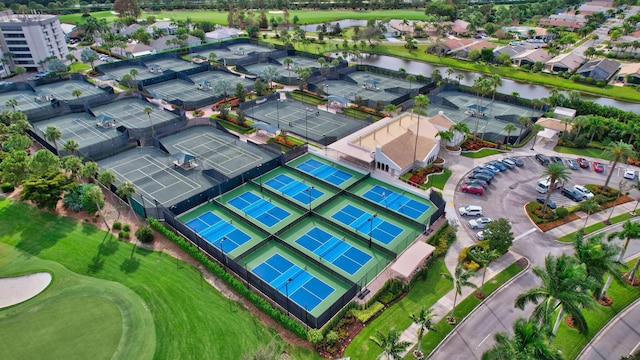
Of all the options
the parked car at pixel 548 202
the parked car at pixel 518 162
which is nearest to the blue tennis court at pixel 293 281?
the parked car at pixel 548 202

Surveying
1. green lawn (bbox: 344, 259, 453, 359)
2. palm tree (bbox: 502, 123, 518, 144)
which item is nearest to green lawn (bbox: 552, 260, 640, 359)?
green lawn (bbox: 344, 259, 453, 359)

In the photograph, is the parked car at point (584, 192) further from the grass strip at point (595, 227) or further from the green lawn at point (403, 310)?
the green lawn at point (403, 310)

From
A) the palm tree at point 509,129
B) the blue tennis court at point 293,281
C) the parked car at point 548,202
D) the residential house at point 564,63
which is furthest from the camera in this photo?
the residential house at point 564,63

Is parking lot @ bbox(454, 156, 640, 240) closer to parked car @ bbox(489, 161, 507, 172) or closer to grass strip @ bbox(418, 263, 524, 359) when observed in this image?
parked car @ bbox(489, 161, 507, 172)

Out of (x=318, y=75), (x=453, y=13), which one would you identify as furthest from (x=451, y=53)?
(x=453, y=13)

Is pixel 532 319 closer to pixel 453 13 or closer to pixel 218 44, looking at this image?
pixel 218 44

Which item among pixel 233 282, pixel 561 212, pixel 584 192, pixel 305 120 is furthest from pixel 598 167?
pixel 233 282

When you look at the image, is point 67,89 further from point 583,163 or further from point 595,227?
point 595,227
